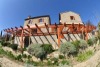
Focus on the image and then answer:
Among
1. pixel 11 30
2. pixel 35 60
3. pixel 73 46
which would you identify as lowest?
pixel 35 60

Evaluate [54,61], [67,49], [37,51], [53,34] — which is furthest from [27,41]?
[54,61]

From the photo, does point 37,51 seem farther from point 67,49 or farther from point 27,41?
point 27,41

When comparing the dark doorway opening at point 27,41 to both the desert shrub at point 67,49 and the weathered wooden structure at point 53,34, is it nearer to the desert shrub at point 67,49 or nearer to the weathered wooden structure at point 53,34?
the weathered wooden structure at point 53,34

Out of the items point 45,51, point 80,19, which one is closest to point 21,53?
point 45,51

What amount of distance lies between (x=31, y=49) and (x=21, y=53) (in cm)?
146

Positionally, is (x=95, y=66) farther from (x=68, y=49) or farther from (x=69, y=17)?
(x=69, y=17)

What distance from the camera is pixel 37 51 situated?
89.6 ft

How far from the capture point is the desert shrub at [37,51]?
2698cm

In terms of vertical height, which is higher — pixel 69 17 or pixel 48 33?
pixel 69 17

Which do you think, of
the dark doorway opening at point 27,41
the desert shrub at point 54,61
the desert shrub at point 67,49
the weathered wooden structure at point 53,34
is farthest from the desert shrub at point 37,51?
the dark doorway opening at point 27,41

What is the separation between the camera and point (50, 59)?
25969mm

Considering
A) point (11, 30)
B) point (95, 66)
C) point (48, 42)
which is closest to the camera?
point (95, 66)

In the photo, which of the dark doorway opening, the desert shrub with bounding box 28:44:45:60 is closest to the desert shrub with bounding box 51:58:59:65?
the desert shrub with bounding box 28:44:45:60

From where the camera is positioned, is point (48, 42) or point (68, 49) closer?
point (68, 49)
